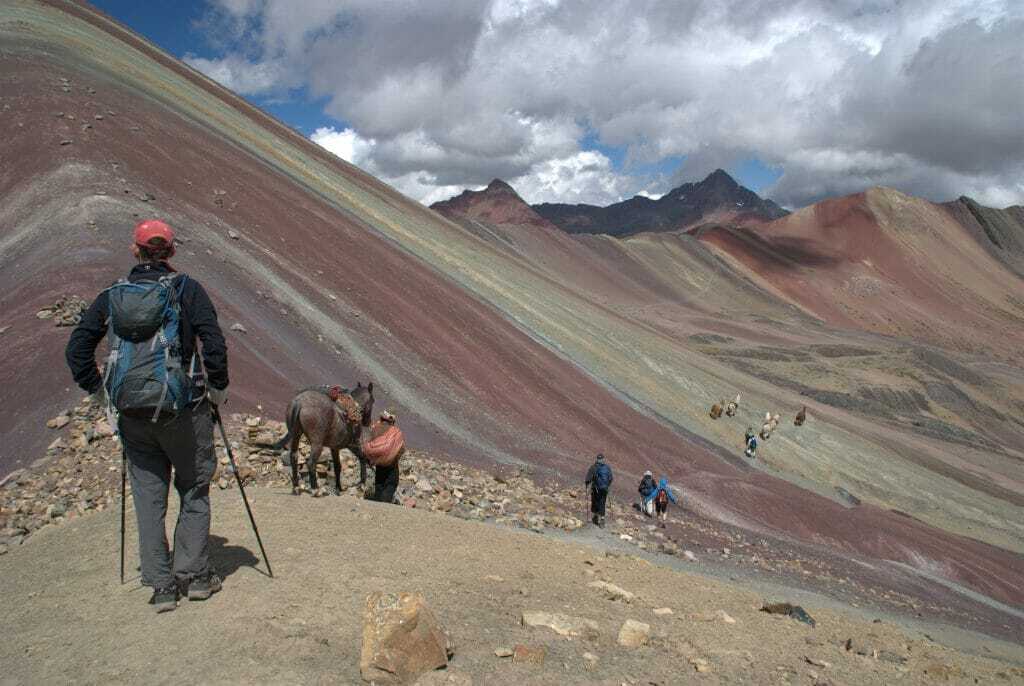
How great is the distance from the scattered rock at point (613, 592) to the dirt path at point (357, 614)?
0.11 m

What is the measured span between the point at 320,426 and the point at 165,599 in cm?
383

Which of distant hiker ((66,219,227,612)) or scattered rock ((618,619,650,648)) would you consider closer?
distant hiker ((66,219,227,612))

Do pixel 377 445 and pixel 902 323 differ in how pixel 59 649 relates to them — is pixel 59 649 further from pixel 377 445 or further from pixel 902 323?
pixel 902 323

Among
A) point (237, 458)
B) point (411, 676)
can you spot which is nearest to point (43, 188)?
point (237, 458)

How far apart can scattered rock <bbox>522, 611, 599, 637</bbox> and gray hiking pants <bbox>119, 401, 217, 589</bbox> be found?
2.18 meters

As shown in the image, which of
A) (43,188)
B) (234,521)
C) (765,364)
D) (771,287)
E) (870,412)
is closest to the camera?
(234,521)

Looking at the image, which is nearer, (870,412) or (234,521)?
(234,521)

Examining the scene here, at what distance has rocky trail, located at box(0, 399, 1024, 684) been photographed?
3945 mm

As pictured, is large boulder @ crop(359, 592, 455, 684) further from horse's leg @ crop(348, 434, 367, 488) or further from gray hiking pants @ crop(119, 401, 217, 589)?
horse's leg @ crop(348, 434, 367, 488)

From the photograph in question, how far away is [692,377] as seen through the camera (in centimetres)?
3672

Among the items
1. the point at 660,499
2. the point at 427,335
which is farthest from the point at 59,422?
the point at 427,335

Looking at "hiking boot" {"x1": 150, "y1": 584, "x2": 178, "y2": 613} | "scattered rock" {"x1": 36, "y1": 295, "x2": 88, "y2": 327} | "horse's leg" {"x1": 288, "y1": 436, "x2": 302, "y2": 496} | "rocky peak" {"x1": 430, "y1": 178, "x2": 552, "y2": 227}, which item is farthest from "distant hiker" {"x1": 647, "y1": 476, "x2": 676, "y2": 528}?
"rocky peak" {"x1": 430, "y1": 178, "x2": 552, "y2": 227}

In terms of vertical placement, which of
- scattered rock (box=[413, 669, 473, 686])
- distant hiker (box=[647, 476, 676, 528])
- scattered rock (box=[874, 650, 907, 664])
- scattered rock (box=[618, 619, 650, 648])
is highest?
scattered rock (box=[874, 650, 907, 664])

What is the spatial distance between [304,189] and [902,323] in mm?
90779
